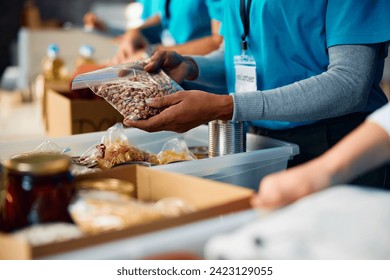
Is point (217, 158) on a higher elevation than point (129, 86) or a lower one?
lower

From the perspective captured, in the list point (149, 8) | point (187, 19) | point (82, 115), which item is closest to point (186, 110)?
point (82, 115)

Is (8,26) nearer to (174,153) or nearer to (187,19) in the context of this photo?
(187,19)

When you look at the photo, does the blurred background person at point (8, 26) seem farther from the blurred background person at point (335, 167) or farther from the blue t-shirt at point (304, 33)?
the blurred background person at point (335, 167)

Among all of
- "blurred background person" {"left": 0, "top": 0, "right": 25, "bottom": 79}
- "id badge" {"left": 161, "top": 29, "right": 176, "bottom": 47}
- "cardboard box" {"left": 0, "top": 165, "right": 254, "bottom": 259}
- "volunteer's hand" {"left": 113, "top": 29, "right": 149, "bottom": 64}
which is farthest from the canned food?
"blurred background person" {"left": 0, "top": 0, "right": 25, "bottom": 79}

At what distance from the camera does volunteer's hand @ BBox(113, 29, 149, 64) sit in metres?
2.79

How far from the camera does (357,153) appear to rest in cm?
93

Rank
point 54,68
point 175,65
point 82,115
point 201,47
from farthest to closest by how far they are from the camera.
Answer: point 54,68 < point 201,47 < point 82,115 < point 175,65

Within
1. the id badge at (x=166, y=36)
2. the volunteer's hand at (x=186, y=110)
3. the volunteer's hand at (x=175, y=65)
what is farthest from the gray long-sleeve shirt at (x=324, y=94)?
the id badge at (x=166, y=36)

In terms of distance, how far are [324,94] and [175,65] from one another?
52 cm

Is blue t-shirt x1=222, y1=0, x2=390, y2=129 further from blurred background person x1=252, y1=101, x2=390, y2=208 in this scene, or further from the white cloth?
the white cloth

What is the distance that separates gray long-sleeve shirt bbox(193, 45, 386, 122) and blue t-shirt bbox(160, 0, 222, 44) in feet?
4.12

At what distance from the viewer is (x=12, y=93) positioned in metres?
5.07

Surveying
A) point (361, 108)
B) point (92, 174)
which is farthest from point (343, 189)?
point (361, 108)
